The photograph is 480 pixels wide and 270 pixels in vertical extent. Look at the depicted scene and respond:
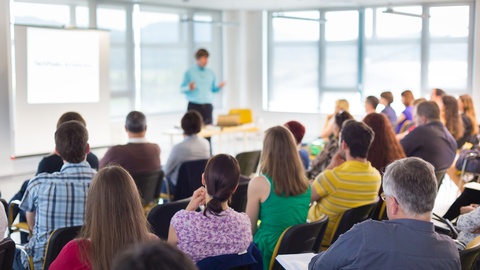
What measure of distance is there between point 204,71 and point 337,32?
13.6 feet

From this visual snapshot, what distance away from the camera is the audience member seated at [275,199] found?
3.69 meters

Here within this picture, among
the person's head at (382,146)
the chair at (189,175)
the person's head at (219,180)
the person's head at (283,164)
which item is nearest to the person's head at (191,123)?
the chair at (189,175)

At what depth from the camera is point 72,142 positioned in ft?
11.8

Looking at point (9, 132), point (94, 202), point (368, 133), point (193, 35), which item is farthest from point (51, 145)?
point (94, 202)

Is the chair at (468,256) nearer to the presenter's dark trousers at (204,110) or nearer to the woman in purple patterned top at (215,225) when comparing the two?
the woman in purple patterned top at (215,225)

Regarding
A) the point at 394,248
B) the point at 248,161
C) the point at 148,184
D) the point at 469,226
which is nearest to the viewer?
the point at 394,248

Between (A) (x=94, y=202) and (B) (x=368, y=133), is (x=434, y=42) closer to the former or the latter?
(B) (x=368, y=133)

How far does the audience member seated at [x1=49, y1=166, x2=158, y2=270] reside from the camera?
2.31 metres

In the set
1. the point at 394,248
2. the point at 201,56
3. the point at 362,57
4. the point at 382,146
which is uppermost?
the point at 362,57

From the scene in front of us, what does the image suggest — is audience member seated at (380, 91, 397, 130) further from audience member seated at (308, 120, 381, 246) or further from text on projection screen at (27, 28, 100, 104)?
audience member seated at (308, 120, 381, 246)

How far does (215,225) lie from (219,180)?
212 millimetres

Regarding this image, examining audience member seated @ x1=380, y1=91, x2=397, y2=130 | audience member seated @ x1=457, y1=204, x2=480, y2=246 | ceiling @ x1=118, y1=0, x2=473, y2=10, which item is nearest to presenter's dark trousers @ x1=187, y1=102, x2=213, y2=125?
ceiling @ x1=118, y1=0, x2=473, y2=10

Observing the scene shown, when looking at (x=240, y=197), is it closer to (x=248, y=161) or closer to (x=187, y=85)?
(x=248, y=161)

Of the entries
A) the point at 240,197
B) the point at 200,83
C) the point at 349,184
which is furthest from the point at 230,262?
the point at 200,83
